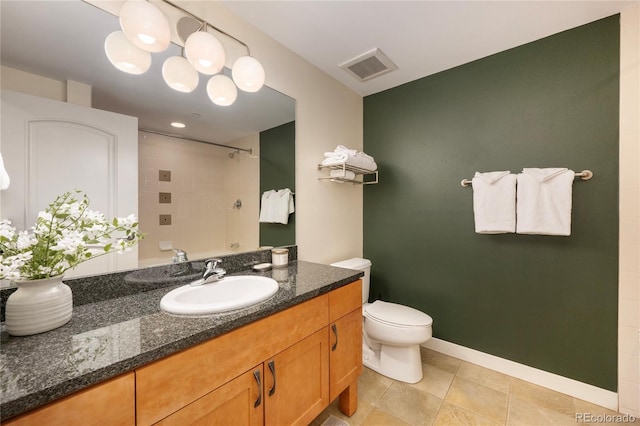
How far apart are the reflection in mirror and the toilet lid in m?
0.88

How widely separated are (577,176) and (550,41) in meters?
0.93

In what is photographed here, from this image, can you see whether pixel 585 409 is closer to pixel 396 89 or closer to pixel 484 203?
pixel 484 203

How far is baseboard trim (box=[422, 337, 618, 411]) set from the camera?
155cm

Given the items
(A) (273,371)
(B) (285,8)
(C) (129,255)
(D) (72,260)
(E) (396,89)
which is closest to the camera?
(D) (72,260)

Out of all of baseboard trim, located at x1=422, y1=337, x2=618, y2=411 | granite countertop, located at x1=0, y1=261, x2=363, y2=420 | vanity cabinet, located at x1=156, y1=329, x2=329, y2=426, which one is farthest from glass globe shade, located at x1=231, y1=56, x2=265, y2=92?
baseboard trim, located at x1=422, y1=337, x2=618, y2=411

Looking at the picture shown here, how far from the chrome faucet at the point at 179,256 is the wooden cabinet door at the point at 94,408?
69 centimetres

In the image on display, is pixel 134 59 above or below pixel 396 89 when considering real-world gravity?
below

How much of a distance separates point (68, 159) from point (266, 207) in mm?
969

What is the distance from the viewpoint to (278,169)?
1.77 meters

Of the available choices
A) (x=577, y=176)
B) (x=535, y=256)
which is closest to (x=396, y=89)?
(x=577, y=176)

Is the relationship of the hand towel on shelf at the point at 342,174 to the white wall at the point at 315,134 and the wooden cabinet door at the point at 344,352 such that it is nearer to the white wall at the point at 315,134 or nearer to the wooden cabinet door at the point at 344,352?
the white wall at the point at 315,134

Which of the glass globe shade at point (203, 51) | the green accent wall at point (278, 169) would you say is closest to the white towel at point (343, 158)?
the green accent wall at point (278, 169)

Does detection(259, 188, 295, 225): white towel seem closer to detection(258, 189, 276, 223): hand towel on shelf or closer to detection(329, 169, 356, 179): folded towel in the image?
detection(258, 189, 276, 223): hand towel on shelf

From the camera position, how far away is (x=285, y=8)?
1.46 meters
